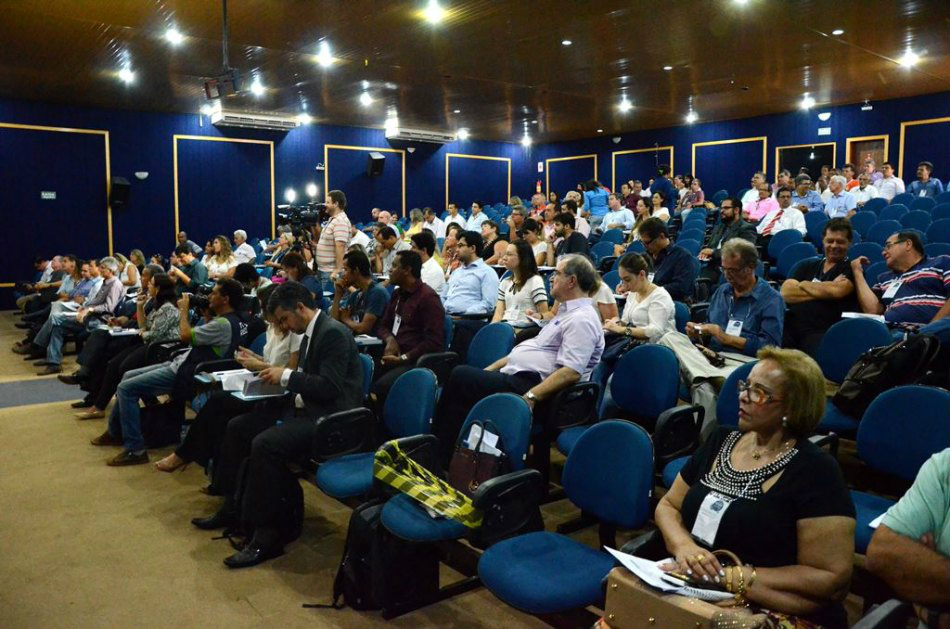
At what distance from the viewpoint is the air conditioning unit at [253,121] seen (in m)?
14.8

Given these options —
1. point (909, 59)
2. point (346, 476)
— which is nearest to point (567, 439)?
point (346, 476)

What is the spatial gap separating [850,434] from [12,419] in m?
5.76

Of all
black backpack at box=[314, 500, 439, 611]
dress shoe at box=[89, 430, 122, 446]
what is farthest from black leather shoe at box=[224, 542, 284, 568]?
dress shoe at box=[89, 430, 122, 446]

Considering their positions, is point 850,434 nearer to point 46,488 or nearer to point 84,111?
point 46,488

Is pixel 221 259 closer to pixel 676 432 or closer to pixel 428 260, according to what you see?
pixel 428 260

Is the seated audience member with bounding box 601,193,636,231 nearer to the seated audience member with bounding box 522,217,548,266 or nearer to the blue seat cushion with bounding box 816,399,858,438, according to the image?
the seated audience member with bounding box 522,217,548,266

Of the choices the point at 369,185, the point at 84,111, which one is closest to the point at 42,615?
the point at 84,111

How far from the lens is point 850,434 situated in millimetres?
3152

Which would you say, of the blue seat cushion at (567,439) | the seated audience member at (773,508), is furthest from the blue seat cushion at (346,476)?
the seated audience member at (773,508)

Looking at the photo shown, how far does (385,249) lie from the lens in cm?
717

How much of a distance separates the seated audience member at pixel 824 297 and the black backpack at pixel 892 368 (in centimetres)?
110

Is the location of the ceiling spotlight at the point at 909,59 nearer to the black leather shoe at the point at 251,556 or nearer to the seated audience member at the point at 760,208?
the seated audience member at the point at 760,208

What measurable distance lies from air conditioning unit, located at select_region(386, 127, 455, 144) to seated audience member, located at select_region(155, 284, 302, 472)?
14205 millimetres

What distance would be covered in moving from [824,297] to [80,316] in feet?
22.1
